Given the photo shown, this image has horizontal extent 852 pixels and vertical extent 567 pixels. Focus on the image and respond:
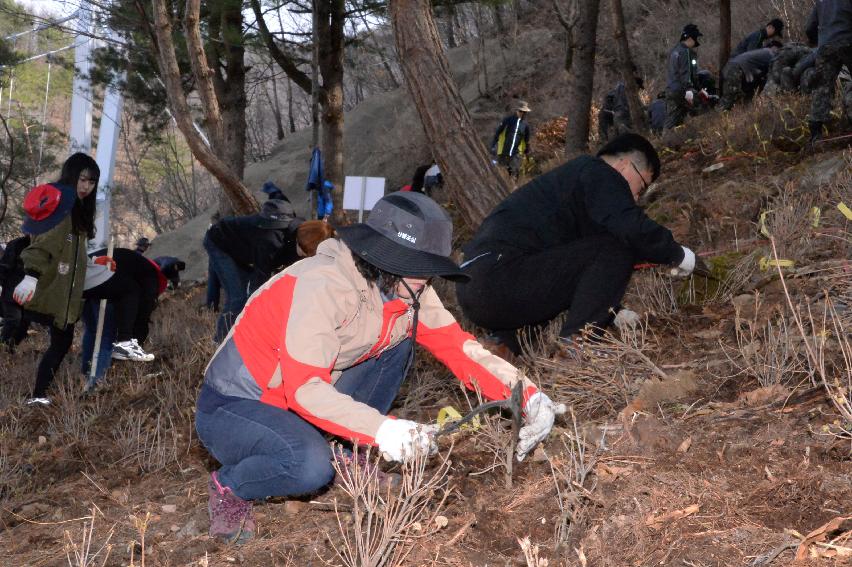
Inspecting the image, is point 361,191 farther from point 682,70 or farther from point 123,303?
point 682,70

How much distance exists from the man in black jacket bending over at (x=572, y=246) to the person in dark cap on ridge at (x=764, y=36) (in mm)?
6948

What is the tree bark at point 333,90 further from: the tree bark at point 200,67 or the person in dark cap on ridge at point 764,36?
the person in dark cap on ridge at point 764,36

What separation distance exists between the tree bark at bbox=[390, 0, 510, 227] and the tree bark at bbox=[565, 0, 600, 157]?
3327 millimetres

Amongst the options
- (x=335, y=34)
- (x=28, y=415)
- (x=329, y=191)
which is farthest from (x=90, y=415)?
(x=335, y=34)

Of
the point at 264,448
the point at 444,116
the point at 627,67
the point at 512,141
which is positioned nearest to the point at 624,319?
the point at 264,448

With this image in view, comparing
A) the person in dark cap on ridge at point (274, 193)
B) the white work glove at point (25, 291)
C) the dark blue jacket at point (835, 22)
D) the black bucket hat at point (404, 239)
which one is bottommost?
the white work glove at point (25, 291)

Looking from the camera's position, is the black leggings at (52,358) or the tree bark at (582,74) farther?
the tree bark at (582,74)

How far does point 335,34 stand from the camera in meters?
10.4

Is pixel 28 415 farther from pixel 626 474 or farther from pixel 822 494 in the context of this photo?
pixel 822 494

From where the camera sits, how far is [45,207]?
16.3 ft

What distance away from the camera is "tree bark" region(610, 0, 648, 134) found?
9945mm

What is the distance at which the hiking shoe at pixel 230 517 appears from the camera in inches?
110

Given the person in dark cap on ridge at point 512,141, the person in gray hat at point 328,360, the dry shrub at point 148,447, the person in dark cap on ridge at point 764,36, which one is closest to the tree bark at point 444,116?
the dry shrub at point 148,447

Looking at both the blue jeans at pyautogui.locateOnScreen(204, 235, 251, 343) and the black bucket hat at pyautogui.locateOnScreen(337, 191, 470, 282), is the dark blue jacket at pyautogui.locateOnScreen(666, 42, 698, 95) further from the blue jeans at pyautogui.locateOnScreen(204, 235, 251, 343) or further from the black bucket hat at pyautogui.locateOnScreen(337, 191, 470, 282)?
the black bucket hat at pyautogui.locateOnScreen(337, 191, 470, 282)
